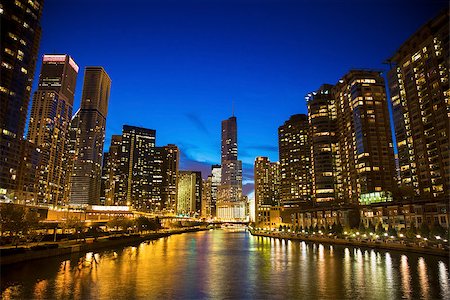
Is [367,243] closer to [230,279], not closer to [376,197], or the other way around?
[230,279]

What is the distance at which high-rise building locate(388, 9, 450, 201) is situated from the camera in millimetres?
127750

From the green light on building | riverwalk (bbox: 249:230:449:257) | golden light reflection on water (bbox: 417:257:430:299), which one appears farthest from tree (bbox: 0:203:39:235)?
the green light on building

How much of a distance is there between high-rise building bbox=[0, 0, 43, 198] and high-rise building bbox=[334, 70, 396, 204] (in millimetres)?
178964

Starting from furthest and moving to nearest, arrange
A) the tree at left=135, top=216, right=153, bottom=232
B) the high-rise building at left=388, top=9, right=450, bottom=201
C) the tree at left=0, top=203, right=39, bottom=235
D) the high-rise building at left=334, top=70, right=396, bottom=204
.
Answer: the high-rise building at left=334, top=70, right=396, bottom=204, the tree at left=135, top=216, right=153, bottom=232, the high-rise building at left=388, top=9, right=450, bottom=201, the tree at left=0, top=203, right=39, bottom=235

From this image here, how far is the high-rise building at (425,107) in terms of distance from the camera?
127750mm

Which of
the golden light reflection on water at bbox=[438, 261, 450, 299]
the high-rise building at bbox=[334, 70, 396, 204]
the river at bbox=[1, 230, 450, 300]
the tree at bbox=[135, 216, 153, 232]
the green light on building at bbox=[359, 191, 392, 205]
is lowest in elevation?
the river at bbox=[1, 230, 450, 300]

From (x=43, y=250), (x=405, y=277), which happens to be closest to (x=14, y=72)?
(x=43, y=250)

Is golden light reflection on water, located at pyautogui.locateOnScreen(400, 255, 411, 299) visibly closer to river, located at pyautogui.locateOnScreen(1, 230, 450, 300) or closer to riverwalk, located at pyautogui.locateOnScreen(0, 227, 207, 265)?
river, located at pyautogui.locateOnScreen(1, 230, 450, 300)

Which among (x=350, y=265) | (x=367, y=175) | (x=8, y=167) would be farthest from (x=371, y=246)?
(x=8, y=167)

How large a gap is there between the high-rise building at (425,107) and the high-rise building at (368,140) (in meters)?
12.1

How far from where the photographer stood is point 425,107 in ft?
458

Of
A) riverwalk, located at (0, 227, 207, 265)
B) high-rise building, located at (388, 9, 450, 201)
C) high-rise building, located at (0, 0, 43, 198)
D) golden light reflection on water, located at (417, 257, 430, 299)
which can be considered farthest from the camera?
high-rise building, located at (0, 0, 43, 198)

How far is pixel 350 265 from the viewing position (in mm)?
57562

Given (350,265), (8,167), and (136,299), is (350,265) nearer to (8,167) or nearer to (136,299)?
(136,299)
